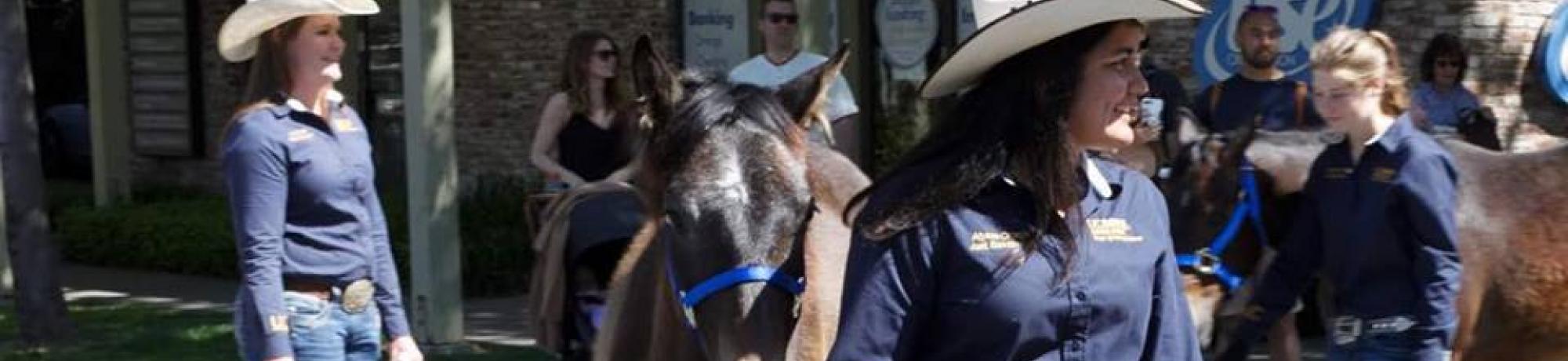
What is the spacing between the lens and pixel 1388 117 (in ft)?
21.2

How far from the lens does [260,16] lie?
19.8 feet

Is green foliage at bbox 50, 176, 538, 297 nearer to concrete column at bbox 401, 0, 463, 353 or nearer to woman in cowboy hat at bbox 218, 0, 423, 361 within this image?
concrete column at bbox 401, 0, 463, 353

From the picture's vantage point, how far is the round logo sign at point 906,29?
1495 cm

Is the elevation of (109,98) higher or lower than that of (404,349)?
lower

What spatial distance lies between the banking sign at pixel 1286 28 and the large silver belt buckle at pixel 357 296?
6453mm

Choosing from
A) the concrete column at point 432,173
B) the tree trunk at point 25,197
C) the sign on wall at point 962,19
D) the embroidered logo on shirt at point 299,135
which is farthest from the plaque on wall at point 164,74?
the embroidered logo on shirt at point 299,135

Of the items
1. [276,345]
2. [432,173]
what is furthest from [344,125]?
[432,173]

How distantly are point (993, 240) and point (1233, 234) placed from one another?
15.1 ft

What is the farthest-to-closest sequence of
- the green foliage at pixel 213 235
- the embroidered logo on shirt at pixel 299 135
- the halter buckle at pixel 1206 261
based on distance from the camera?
the green foliage at pixel 213 235 → the halter buckle at pixel 1206 261 → the embroidered logo on shirt at pixel 299 135

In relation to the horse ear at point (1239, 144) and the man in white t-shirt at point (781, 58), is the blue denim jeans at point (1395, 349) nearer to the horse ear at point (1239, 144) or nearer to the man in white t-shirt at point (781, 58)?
the horse ear at point (1239, 144)

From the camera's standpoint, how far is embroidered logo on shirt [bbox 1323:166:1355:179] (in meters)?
6.55

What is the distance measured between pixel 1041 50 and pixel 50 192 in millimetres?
24088

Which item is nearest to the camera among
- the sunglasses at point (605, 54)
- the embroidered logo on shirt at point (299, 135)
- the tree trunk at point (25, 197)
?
the embroidered logo on shirt at point (299, 135)

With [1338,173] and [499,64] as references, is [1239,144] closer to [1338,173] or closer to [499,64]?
[1338,173]
